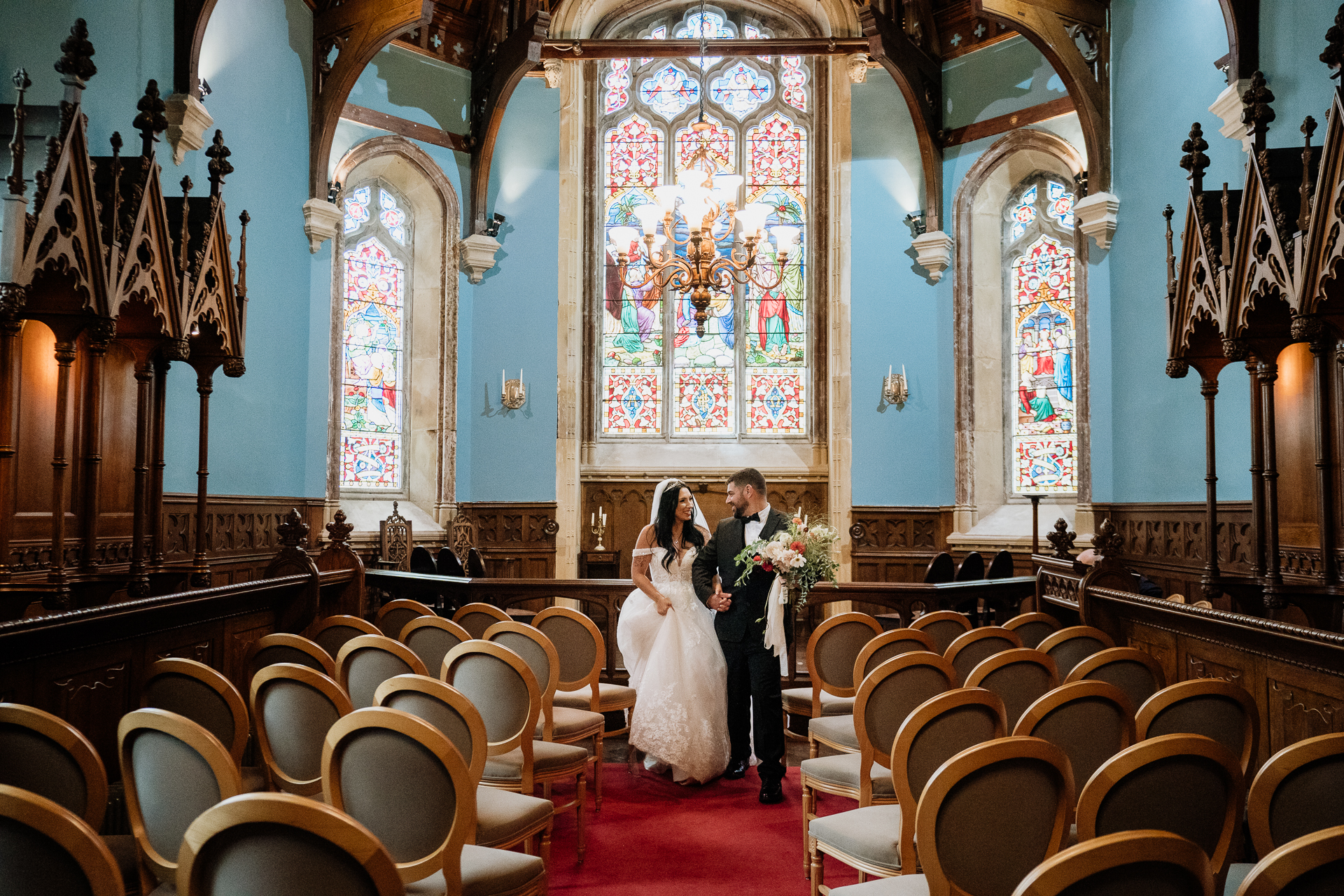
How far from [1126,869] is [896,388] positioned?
9.53m

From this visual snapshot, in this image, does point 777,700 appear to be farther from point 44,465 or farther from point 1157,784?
point 44,465

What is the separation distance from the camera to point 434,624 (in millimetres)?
4176

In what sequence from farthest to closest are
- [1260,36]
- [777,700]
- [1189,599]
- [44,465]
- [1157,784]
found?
[1189,599] < [1260,36] < [44,465] < [777,700] < [1157,784]

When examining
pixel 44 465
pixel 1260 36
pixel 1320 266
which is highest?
pixel 1260 36

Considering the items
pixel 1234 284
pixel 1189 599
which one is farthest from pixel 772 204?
pixel 1234 284

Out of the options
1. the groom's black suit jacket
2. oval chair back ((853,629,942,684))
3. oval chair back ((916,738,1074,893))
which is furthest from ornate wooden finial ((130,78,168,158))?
oval chair back ((916,738,1074,893))

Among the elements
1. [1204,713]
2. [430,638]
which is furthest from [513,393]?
[1204,713]

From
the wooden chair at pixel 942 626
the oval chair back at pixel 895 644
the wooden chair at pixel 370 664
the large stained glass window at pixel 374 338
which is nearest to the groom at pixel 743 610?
the wooden chair at pixel 942 626

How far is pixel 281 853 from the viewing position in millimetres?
1623

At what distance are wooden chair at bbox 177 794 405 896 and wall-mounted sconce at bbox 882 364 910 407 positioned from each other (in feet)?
31.6

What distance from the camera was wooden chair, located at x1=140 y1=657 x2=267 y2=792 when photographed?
114 inches

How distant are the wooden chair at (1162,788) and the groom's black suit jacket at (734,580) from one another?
279 cm

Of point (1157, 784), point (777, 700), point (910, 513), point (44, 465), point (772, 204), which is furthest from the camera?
point (772, 204)

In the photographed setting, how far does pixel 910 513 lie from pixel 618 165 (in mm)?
5182
